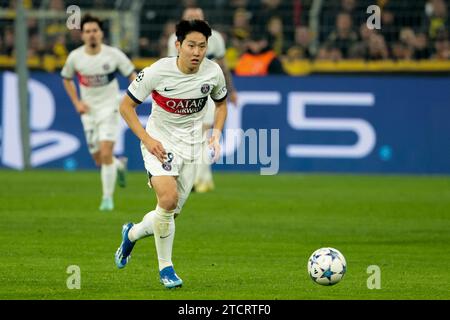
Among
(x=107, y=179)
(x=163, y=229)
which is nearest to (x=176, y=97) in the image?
(x=163, y=229)

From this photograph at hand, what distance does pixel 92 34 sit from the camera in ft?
55.1

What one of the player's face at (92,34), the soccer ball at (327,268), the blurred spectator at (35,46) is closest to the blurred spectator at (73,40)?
the blurred spectator at (35,46)

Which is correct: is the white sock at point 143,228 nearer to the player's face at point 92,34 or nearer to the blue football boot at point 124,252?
the blue football boot at point 124,252

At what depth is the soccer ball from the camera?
9664 mm

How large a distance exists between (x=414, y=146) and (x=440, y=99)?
99 cm

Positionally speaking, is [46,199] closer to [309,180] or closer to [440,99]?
[309,180]

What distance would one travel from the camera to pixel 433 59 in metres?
23.5

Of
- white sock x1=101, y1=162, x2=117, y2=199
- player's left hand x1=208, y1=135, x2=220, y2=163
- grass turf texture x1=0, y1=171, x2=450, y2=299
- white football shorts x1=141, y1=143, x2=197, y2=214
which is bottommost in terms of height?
grass turf texture x1=0, y1=171, x2=450, y2=299

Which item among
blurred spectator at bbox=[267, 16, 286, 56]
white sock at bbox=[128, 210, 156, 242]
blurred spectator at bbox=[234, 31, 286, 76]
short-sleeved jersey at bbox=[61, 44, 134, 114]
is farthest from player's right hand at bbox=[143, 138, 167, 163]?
blurred spectator at bbox=[267, 16, 286, 56]

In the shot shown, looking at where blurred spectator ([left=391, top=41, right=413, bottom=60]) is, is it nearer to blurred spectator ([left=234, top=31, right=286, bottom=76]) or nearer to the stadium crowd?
the stadium crowd

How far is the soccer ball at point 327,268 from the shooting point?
9664mm

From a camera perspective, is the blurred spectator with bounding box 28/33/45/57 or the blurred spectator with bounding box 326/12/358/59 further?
the blurred spectator with bounding box 28/33/45/57

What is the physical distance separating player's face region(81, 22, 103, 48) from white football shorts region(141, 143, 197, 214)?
21.9 feet
